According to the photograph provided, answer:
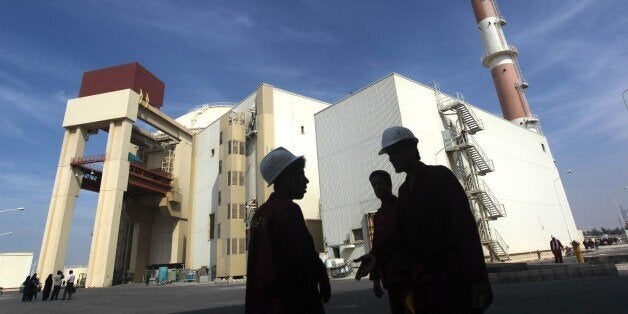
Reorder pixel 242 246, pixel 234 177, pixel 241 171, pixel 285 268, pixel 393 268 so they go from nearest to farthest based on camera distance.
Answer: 1. pixel 285 268
2. pixel 393 268
3. pixel 242 246
4. pixel 234 177
5. pixel 241 171

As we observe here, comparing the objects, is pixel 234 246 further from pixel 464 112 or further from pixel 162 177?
pixel 464 112

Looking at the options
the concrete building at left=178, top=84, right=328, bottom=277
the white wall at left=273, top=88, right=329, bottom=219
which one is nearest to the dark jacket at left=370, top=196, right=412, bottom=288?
the concrete building at left=178, top=84, right=328, bottom=277

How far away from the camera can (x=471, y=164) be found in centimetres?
2747

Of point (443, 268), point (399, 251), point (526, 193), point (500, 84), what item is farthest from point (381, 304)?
point (500, 84)

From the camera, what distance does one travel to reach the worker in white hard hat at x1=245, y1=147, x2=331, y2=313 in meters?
2.12

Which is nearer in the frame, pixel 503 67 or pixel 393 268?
pixel 393 268

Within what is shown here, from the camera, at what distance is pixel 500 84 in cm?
4372

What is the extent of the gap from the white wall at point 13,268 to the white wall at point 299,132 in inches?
1255

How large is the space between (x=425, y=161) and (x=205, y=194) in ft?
87.1

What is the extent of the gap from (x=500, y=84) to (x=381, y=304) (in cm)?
4380

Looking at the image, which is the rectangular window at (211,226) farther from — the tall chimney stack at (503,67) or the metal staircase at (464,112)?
the tall chimney stack at (503,67)

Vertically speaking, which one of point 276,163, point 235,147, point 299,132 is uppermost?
point 299,132

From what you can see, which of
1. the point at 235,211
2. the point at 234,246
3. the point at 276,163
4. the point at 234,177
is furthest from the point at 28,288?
the point at 276,163

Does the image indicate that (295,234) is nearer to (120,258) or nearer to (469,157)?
(469,157)
